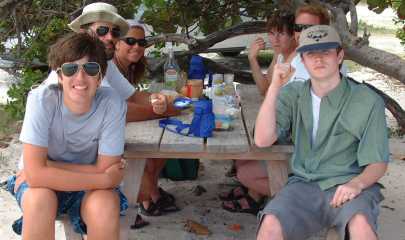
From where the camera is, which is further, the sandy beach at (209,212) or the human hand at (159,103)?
the sandy beach at (209,212)

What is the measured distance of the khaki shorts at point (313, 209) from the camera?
2.53 meters

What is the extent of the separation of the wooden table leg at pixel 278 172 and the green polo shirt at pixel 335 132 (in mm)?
121

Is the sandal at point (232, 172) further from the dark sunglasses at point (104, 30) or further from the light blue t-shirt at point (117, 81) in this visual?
the dark sunglasses at point (104, 30)

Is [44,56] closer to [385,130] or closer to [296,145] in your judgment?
[296,145]

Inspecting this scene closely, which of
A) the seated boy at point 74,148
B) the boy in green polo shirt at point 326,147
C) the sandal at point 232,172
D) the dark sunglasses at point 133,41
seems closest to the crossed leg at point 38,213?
the seated boy at point 74,148

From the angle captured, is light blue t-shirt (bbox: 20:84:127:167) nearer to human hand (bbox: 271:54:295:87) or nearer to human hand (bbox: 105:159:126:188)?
human hand (bbox: 105:159:126:188)

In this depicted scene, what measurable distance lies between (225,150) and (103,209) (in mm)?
643

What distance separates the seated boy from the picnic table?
18 cm

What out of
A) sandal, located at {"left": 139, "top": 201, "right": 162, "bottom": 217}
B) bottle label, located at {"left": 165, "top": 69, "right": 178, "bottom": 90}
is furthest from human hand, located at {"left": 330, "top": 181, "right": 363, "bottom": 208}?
sandal, located at {"left": 139, "top": 201, "right": 162, "bottom": 217}

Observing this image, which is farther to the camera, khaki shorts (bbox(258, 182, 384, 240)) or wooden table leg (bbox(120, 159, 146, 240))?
wooden table leg (bbox(120, 159, 146, 240))

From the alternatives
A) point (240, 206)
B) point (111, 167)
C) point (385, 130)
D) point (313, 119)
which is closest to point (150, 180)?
point (240, 206)

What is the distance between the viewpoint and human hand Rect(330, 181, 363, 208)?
2557 millimetres

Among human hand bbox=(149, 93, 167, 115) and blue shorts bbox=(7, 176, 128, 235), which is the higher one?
human hand bbox=(149, 93, 167, 115)

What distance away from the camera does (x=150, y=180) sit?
3873 mm
